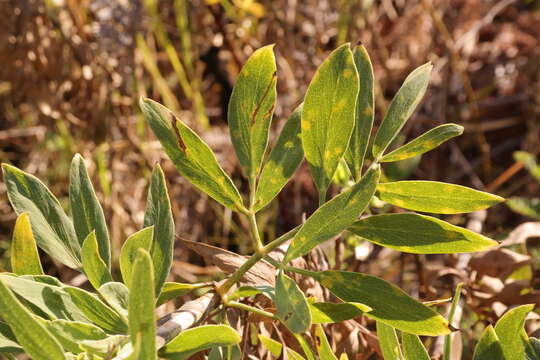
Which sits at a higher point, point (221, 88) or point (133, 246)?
point (133, 246)

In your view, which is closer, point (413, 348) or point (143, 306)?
point (143, 306)

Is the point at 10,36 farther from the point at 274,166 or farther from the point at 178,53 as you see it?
the point at 274,166

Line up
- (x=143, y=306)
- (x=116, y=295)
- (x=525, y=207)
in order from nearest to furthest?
(x=143, y=306) < (x=116, y=295) < (x=525, y=207)

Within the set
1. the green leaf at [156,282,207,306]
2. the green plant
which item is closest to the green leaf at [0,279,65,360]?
the green plant

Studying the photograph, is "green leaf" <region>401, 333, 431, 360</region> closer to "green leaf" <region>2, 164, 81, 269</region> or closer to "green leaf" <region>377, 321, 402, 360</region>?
"green leaf" <region>377, 321, 402, 360</region>

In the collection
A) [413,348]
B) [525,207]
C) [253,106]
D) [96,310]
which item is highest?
[253,106]

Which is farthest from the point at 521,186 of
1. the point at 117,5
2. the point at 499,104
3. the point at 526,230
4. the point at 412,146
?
the point at 412,146

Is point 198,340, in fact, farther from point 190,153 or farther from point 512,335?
point 512,335

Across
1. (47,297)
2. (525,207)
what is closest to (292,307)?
(47,297)
